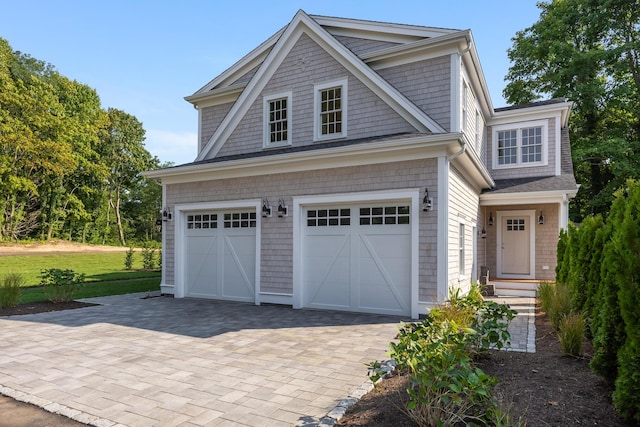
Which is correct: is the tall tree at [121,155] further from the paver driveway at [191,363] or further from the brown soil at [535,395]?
the brown soil at [535,395]

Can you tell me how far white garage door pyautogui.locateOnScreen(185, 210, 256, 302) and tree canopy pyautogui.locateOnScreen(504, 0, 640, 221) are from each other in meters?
18.0

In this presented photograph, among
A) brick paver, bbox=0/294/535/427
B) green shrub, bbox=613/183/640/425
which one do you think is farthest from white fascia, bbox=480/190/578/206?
green shrub, bbox=613/183/640/425

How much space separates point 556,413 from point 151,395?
3.86 metres

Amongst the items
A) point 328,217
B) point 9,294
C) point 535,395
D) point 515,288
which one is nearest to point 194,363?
point 535,395

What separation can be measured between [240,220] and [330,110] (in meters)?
3.86

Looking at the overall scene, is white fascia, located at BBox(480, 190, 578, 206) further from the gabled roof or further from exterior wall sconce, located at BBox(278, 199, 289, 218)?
exterior wall sconce, located at BBox(278, 199, 289, 218)

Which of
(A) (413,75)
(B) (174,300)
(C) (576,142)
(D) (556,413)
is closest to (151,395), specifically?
(D) (556,413)

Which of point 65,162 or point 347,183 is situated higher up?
point 65,162

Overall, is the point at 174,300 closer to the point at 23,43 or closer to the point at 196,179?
the point at 196,179

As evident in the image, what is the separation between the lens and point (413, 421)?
10.9 ft

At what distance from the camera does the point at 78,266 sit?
2062 centimetres

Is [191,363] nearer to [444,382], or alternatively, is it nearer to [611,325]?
[444,382]

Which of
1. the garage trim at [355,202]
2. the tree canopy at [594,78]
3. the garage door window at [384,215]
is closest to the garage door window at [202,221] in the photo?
the garage trim at [355,202]

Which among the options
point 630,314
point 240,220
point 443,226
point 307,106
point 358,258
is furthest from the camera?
point 307,106
